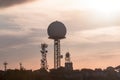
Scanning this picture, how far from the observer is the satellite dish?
138000mm

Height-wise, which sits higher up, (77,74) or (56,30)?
A: (56,30)

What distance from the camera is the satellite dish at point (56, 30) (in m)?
138

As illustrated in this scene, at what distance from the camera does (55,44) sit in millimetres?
143125

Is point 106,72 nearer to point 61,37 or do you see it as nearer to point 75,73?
point 75,73

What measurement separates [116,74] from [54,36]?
34.5 meters

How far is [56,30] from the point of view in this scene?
138m

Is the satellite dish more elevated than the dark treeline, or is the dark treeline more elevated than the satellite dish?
the satellite dish

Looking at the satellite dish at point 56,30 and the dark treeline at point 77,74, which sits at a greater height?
the satellite dish at point 56,30

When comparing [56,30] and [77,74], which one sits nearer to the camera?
[56,30]

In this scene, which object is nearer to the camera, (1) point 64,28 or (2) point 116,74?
(1) point 64,28

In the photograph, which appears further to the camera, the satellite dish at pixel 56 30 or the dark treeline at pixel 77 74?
the satellite dish at pixel 56 30

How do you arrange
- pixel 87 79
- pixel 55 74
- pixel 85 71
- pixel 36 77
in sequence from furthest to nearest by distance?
pixel 85 71
pixel 87 79
pixel 55 74
pixel 36 77

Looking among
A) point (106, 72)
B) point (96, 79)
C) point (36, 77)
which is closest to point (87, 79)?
point (96, 79)

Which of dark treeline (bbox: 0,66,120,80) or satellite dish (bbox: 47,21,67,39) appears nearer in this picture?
dark treeline (bbox: 0,66,120,80)
